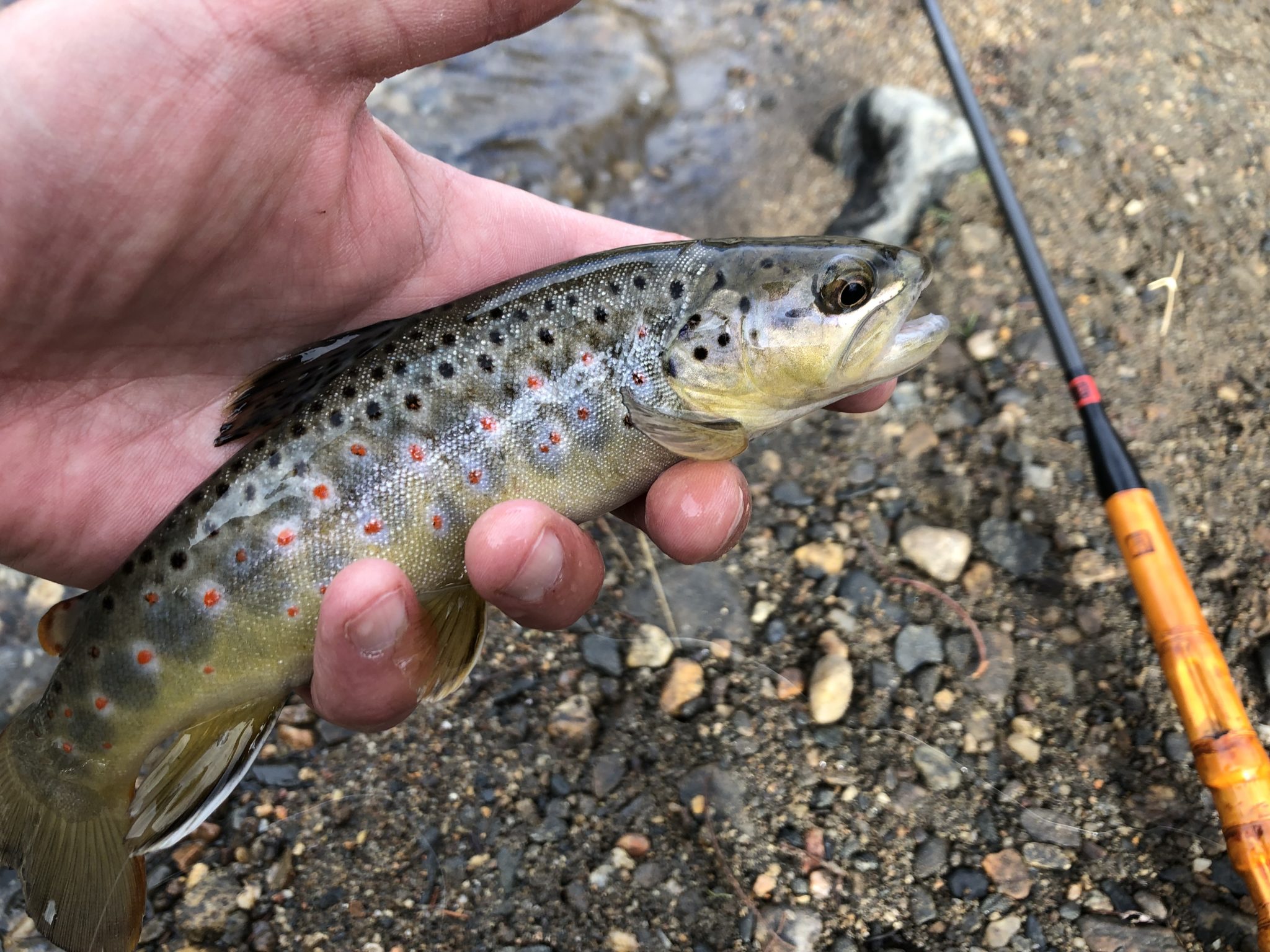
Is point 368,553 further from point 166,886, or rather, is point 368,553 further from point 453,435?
point 166,886

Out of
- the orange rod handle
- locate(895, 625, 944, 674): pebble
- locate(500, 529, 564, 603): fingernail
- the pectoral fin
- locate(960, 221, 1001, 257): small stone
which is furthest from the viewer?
locate(960, 221, 1001, 257): small stone

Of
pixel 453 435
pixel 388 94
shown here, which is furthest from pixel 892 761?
pixel 388 94

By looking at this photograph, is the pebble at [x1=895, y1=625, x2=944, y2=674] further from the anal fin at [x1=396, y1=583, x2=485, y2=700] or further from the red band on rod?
the anal fin at [x1=396, y1=583, x2=485, y2=700]

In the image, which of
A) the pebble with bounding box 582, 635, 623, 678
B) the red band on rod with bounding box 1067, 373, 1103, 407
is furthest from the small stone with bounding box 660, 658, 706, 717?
the red band on rod with bounding box 1067, 373, 1103, 407

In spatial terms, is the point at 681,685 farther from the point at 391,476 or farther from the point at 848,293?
the point at 848,293

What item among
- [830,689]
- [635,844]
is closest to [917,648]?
[830,689]

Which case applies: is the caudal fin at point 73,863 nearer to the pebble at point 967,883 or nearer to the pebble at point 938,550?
the pebble at point 967,883
